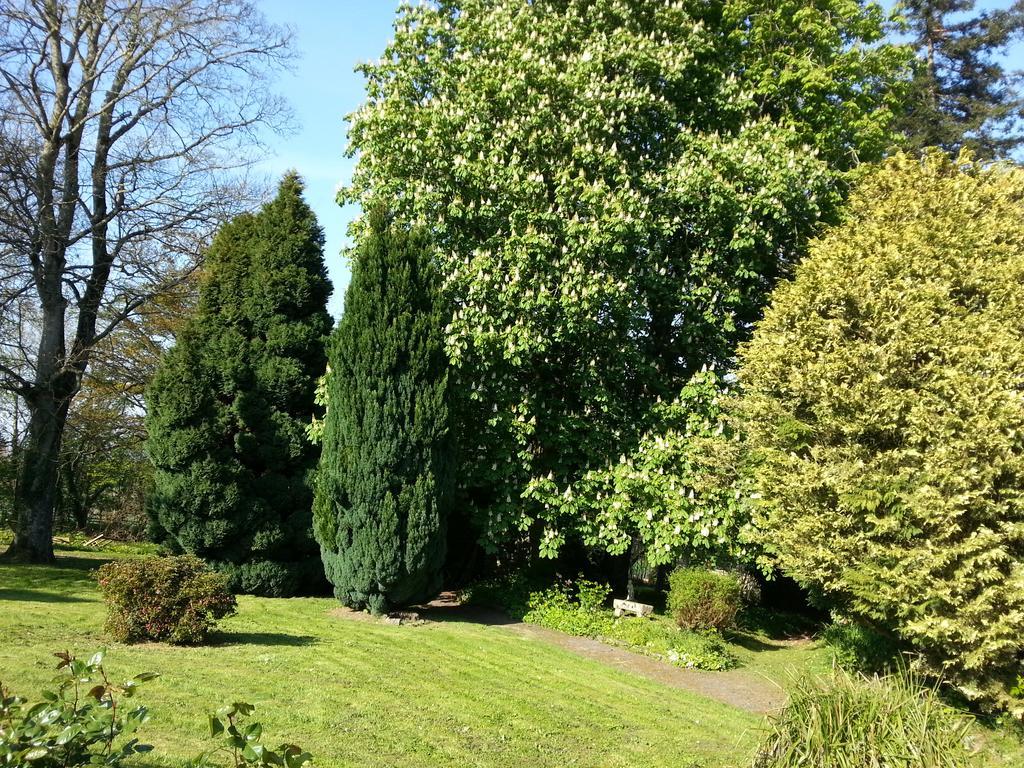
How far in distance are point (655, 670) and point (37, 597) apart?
862cm

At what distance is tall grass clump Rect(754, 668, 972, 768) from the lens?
4.96m

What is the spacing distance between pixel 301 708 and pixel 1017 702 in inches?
283

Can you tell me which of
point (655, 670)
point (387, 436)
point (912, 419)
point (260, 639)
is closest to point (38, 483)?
point (387, 436)

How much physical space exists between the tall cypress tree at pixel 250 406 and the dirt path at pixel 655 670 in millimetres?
2980

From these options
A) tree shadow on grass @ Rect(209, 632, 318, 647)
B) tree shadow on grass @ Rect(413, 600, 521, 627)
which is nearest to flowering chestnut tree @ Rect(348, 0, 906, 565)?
tree shadow on grass @ Rect(413, 600, 521, 627)

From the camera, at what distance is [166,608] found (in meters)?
8.04

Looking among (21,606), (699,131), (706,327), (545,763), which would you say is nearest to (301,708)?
(545,763)

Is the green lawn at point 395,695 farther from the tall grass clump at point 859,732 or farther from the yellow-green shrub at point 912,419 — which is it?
the yellow-green shrub at point 912,419

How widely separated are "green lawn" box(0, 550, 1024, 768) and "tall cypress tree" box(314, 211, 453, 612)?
1059 millimetres

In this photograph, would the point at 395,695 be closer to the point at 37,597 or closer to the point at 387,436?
the point at 387,436

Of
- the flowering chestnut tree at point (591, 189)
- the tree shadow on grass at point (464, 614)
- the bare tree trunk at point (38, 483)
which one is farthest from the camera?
the bare tree trunk at point (38, 483)

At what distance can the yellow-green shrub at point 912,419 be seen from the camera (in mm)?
8070

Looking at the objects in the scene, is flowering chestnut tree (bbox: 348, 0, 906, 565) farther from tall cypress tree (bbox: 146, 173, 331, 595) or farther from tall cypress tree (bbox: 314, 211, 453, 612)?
tall cypress tree (bbox: 146, 173, 331, 595)

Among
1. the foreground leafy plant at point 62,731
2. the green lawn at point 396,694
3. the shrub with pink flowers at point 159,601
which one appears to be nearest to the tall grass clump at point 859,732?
the green lawn at point 396,694
